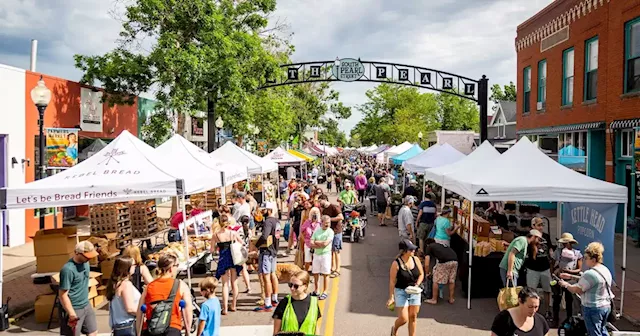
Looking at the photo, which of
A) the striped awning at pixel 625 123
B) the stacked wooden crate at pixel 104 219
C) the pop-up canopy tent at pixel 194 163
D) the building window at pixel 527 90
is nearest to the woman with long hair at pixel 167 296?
the pop-up canopy tent at pixel 194 163

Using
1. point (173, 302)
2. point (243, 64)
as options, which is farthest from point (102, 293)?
point (243, 64)

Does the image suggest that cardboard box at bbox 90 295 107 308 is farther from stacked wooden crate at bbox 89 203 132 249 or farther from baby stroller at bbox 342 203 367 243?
baby stroller at bbox 342 203 367 243

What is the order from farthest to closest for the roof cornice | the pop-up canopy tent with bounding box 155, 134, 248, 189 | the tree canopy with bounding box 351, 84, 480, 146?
1. the tree canopy with bounding box 351, 84, 480, 146
2. the roof cornice
3. the pop-up canopy tent with bounding box 155, 134, 248, 189

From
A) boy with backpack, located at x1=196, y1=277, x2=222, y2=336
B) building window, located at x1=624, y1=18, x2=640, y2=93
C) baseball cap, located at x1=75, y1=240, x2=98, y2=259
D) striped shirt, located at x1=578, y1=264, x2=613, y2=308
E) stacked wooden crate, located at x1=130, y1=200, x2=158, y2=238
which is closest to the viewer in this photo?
boy with backpack, located at x1=196, y1=277, x2=222, y2=336

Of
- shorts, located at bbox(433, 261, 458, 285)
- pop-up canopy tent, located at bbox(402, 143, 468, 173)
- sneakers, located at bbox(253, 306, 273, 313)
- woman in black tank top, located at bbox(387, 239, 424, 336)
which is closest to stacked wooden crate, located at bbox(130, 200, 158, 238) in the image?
sneakers, located at bbox(253, 306, 273, 313)

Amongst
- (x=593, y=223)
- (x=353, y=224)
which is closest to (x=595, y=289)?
(x=593, y=223)

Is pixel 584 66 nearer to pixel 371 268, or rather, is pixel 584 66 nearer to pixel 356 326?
pixel 371 268

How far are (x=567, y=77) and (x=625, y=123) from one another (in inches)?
204

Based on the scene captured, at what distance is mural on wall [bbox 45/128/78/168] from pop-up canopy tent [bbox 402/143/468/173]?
37.4ft

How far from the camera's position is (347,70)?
73.9 feet

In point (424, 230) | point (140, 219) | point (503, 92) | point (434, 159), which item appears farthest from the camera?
point (503, 92)

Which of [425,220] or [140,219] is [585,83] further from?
[140,219]

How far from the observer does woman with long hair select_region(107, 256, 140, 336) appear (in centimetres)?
584

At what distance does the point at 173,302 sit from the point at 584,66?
57.9 feet
